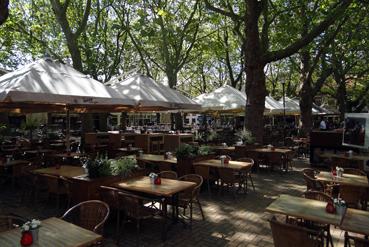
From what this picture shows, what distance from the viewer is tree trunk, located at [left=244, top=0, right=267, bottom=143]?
1207 centimetres

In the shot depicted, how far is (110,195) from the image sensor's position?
5.25 metres

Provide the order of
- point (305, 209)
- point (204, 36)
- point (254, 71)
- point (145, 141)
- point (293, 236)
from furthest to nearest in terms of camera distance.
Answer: point (204, 36) < point (145, 141) < point (254, 71) < point (305, 209) < point (293, 236)

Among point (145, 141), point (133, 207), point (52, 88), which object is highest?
point (52, 88)

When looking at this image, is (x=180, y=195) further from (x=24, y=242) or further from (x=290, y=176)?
(x=290, y=176)

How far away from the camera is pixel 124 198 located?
16.2 feet

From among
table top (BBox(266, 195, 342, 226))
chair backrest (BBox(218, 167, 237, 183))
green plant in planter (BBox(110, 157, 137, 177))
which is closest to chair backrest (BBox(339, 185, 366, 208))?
table top (BBox(266, 195, 342, 226))

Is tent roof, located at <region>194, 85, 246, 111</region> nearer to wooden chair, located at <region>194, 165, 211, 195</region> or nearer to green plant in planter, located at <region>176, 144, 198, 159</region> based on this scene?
green plant in planter, located at <region>176, 144, 198, 159</region>

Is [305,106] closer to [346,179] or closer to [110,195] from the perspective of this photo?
[346,179]

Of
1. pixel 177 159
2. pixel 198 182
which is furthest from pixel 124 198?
pixel 177 159

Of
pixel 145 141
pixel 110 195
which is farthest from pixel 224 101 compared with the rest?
pixel 110 195

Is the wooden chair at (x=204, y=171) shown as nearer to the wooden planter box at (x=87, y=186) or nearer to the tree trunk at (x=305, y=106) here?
the wooden planter box at (x=87, y=186)

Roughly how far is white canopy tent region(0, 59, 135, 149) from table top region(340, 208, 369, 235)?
5.18 meters

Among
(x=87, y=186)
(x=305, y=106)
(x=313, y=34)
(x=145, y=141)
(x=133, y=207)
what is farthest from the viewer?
(x=305, y=106)

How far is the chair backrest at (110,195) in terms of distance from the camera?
5086 millimetres
